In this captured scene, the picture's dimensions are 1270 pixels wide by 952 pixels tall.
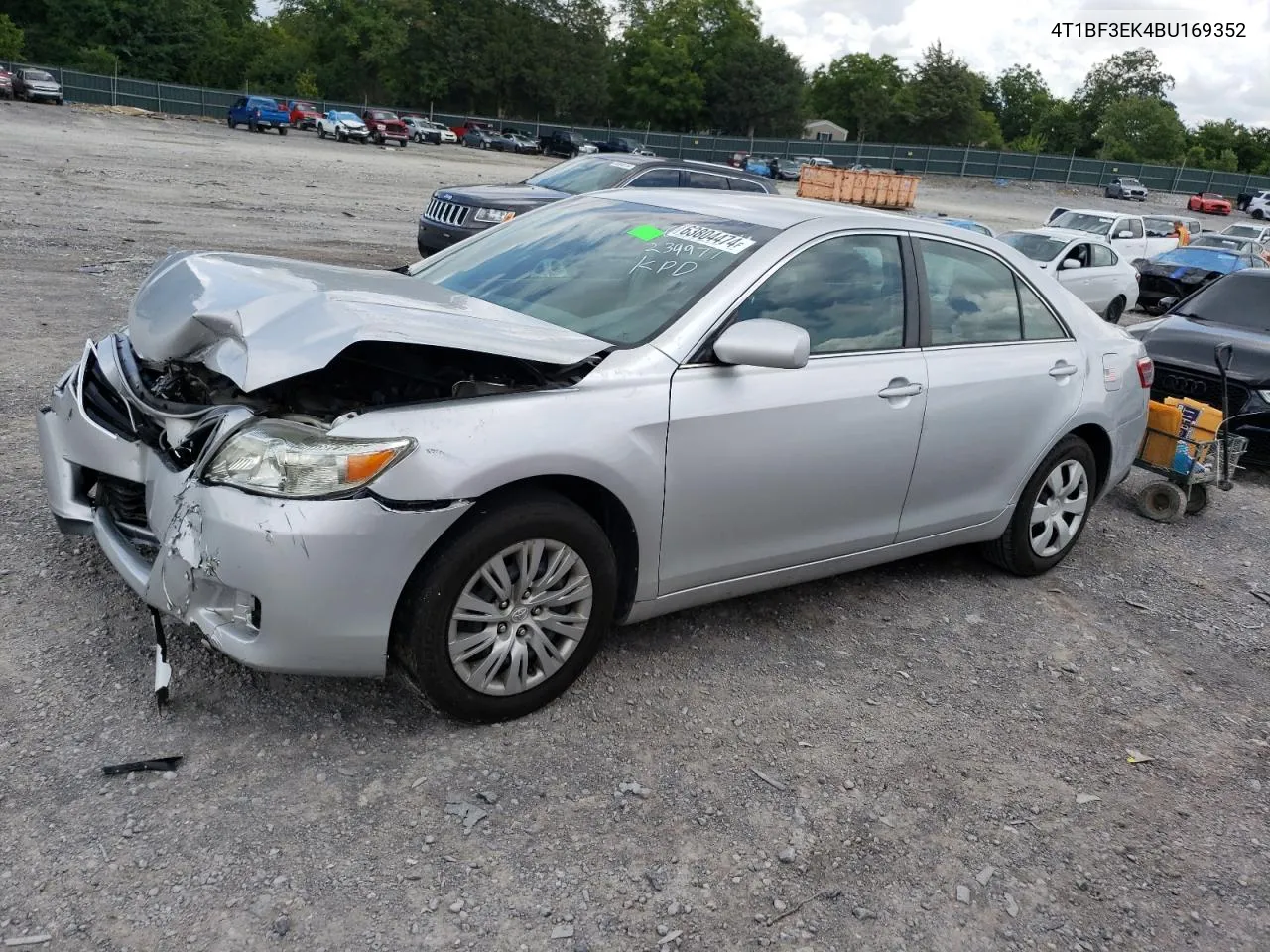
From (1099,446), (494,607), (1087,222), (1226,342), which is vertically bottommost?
(494,607)

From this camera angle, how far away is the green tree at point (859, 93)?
105m

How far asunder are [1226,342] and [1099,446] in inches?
140

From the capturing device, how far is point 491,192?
12586mm

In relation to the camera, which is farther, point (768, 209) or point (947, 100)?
point (947, 100)

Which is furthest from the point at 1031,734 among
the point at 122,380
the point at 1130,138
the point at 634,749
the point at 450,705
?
the point at 1130,138

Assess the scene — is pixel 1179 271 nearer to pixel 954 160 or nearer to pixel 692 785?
pixel 692 785

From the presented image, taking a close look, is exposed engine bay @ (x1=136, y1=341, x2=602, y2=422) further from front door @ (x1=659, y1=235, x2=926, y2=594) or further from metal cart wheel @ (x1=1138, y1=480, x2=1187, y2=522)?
metal cart wheel @ (x1=1138, y1=480, x2=1187, y2=522)

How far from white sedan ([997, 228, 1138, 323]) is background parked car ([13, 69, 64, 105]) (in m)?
45.5

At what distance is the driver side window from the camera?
12.5ft

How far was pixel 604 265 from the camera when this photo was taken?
4043 millimetres

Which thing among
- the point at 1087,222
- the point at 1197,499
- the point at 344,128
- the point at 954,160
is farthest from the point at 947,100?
the point at 1197,499

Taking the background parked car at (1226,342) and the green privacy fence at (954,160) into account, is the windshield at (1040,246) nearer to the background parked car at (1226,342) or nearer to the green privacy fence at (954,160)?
the background parked car at (1226,342)

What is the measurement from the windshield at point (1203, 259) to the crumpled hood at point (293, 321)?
17.5 meters

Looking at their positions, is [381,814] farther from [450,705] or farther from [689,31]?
[689,31]
